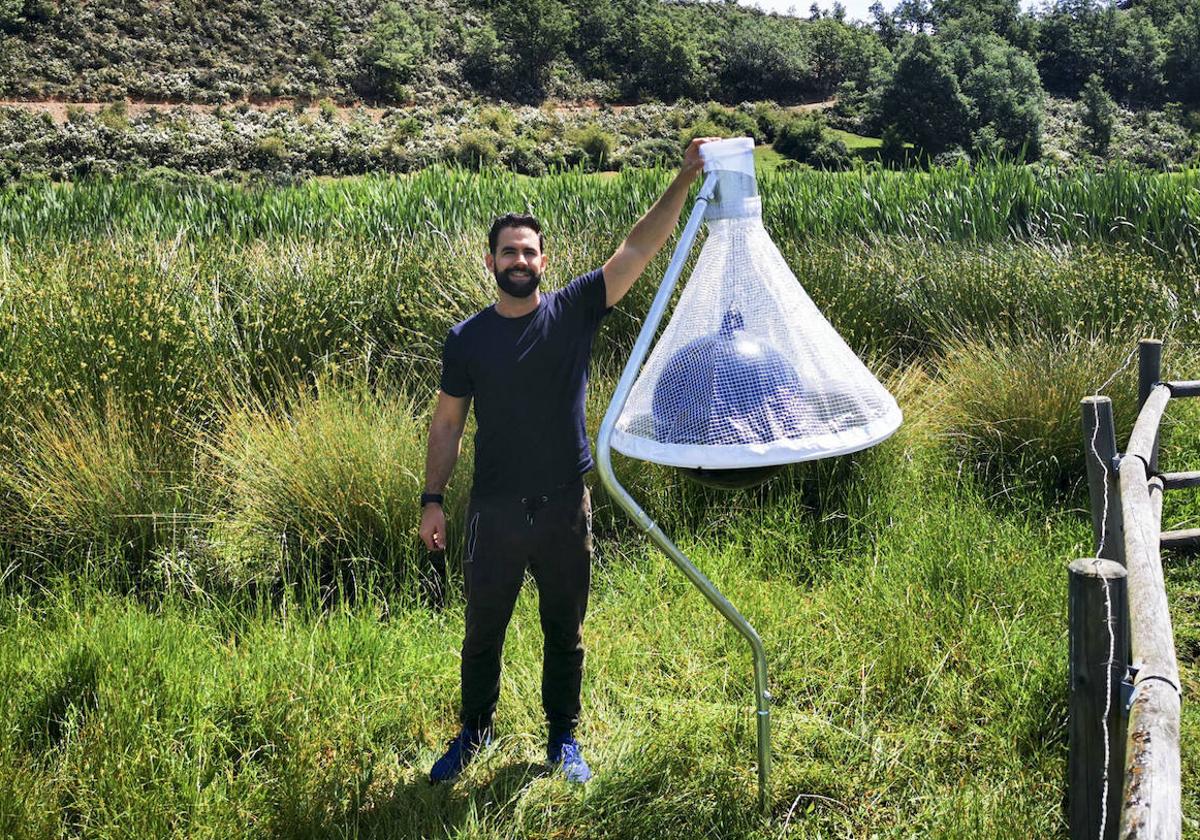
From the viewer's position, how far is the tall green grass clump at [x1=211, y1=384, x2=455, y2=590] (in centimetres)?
504

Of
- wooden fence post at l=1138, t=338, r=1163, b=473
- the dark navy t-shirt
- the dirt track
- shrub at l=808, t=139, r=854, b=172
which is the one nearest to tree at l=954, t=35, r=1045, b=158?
shrub at l=808, t=139, r=854, b=172

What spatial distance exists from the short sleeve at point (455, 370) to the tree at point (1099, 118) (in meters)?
81.2

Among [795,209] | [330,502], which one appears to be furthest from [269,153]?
[330,502]

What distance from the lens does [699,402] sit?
7.83ft

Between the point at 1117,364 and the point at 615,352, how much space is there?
342cm

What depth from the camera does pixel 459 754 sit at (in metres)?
3.36

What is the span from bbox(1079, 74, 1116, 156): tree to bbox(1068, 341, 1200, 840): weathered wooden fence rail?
80961mm

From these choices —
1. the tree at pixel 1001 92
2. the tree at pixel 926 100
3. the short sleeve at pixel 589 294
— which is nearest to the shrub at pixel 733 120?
the tree at pixel 926 100

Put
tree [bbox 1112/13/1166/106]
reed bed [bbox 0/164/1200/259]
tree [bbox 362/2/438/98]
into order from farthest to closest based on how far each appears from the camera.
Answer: tree [bbox 362/2/438/98] < tree [bbox 1112/13/1166/106] < reed bed [bbox 0/164/1200/259]

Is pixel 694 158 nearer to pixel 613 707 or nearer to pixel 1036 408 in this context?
pixel 613 707

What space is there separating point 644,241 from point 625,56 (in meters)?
98.2

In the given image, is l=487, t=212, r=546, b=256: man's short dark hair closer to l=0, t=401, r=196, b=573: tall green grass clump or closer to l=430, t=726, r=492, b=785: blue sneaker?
l=430, t=726, r=492, b=785: blue sneaker

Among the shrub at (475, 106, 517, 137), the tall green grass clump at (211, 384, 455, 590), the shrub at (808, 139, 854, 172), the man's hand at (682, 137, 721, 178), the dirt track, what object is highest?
the dirt track

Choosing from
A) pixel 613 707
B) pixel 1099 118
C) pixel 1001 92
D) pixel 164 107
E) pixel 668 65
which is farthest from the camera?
pixel 668 65
